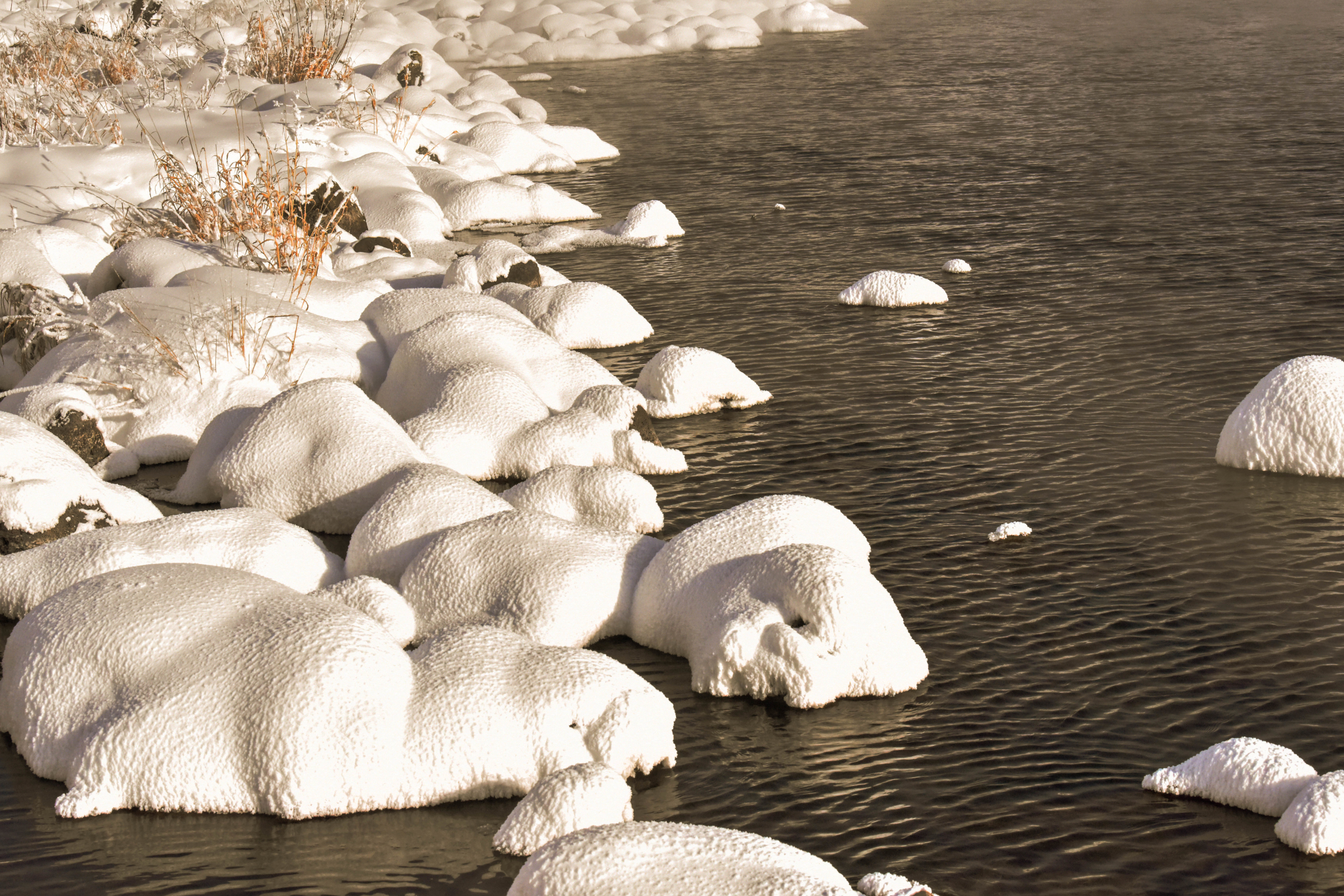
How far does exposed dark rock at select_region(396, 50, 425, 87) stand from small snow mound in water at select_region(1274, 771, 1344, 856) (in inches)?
743

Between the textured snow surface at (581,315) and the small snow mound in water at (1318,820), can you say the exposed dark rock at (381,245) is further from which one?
the small snow mound in water at (1318,820)

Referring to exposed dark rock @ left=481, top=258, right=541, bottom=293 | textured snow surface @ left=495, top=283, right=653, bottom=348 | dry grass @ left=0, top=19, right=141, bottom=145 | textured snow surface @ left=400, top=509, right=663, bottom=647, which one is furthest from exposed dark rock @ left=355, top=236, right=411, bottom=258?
textured snow surface @ left=400, top=509, right=663, bottom=647

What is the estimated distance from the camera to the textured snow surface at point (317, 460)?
861cm

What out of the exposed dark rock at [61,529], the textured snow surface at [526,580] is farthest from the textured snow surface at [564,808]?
the exposed dark rock at [61,529]

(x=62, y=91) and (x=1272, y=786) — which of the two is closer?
(x=1272, y=786)

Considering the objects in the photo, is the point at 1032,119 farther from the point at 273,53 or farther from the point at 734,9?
the point at 734,9

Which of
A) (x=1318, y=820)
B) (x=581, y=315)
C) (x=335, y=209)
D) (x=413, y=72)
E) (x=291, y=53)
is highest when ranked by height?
(x=291, y=53)

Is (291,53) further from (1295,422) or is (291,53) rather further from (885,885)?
(885,885)

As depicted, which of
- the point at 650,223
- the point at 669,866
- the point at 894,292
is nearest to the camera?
the point at 669,866

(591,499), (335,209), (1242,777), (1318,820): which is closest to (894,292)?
(335,209)

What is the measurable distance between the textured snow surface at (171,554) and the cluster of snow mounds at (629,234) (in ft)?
26.8

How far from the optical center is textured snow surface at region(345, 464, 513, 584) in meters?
7.57

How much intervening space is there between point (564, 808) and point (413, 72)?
1908cm

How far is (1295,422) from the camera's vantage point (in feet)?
29.3
